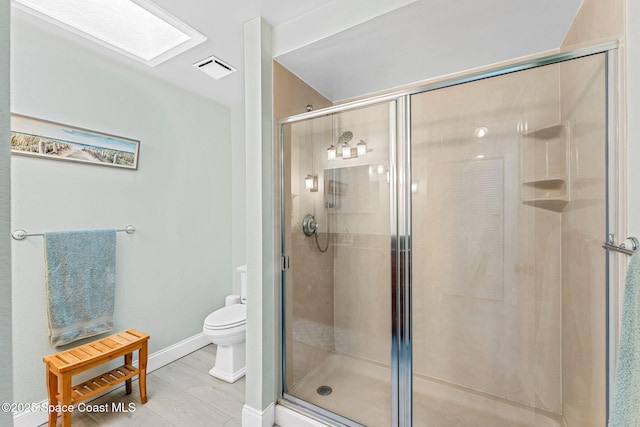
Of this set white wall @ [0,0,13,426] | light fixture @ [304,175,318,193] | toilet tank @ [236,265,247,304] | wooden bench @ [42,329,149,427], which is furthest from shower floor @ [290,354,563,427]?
white wall @ [0,0,13,426]

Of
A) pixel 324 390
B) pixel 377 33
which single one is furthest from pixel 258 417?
pixel 377 33

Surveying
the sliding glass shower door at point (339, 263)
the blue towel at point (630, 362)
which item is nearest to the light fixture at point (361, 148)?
the sliding glass shower door at point (339, 263)

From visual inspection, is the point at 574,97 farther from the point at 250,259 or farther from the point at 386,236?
the point at 250,259

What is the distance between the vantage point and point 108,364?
6.71 ft

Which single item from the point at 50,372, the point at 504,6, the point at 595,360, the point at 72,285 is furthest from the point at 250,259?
the point at 504,6

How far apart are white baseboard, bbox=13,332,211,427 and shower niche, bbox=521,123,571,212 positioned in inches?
117

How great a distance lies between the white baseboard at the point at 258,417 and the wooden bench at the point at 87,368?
0.78m

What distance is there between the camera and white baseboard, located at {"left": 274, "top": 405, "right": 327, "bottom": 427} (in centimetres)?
168

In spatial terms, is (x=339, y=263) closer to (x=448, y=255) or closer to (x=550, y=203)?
(x=448, y=255)

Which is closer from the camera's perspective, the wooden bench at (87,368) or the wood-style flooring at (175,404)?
the wooden bench at (87,368)

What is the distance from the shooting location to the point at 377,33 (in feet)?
5.36

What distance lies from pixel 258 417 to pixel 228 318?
0.84 m

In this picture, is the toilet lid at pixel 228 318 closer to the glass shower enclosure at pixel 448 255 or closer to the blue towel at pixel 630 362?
the glass shower enclosure at pixel 448 255

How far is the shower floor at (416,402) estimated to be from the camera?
1714 millimetres
